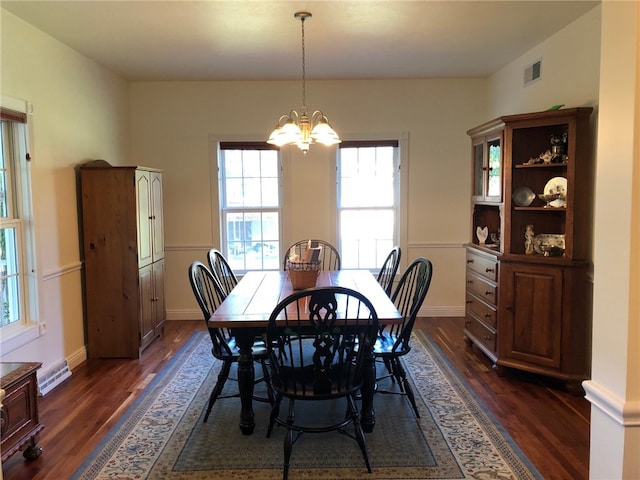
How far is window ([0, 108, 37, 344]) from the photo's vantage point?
3.21 metres

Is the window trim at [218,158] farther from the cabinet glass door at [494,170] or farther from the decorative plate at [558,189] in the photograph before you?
the decorative plate at [558,189]

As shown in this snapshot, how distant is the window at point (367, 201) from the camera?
208 inches

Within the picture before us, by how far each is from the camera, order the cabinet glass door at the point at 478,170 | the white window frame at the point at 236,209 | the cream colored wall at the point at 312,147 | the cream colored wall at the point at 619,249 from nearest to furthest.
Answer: the cream colored wall at the point at 619,249, the cabinet glass door at the point at 478,170, the cream colored wall at the point at 312,147, the white window frame at the point at 236,209

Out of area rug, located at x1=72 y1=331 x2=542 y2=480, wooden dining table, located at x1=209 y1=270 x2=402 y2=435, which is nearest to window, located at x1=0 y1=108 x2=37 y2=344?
area rug, located at x1=72 y1=331 x2=542 y2=480

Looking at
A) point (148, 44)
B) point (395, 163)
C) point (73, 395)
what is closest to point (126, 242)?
point (73, 395)

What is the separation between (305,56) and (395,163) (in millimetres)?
1631

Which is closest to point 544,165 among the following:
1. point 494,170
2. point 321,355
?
point 494,170

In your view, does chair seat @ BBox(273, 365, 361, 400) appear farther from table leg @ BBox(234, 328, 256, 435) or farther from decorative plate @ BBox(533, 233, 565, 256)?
decorative plate @ BBox(533, 233, 565, 256)

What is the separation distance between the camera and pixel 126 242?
13.3 feet

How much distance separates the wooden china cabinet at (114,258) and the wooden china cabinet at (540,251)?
2877mm

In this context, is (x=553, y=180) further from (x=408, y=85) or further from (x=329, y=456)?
(x=329, y=456)

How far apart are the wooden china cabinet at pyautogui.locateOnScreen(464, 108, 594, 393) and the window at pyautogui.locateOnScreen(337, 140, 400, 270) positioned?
1.45 metres

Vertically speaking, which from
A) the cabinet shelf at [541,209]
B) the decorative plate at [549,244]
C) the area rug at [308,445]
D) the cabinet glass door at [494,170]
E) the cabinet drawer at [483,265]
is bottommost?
the area rug at [308,445]

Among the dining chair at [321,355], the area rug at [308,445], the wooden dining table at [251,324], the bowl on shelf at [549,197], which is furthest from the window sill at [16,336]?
the bowl on shelf at [549,197]
